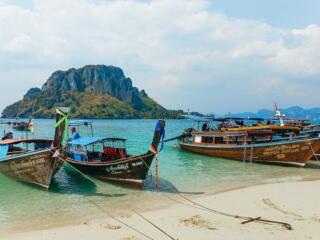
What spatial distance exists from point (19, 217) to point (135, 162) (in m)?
5.91

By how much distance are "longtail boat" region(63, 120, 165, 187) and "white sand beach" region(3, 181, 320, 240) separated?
2.51m

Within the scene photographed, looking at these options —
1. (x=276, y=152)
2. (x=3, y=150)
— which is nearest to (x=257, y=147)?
(x=276, y=152)

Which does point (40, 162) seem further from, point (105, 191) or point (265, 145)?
point (265, 145)

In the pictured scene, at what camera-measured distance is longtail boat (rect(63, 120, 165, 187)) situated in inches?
648

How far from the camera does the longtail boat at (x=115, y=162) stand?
16469 millimetres

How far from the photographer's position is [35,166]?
16.9 metres

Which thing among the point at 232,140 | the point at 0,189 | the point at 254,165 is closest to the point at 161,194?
the point at 0,189

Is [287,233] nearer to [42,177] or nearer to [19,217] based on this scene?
[19,217]

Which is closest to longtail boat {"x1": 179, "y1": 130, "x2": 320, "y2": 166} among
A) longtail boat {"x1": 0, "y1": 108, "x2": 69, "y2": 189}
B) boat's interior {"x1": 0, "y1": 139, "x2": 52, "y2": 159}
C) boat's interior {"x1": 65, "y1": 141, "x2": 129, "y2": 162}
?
boat's interior {"x1": 65, "y1": 141, "x2": 129, "y2": 162}

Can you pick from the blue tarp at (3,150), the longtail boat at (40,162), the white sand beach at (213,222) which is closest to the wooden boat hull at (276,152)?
the white sand beach at (213,222)

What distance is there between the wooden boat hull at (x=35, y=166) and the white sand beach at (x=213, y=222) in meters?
5.17

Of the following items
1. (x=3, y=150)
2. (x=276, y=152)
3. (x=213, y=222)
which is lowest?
(x=213, y=222)

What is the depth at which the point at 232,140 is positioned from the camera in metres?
29.1

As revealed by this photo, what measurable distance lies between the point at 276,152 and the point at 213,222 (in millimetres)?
15951
